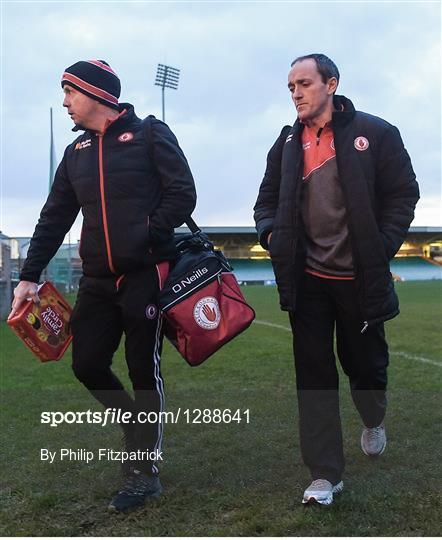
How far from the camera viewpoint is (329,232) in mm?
3217

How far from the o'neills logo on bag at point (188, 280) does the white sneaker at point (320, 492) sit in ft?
3.62

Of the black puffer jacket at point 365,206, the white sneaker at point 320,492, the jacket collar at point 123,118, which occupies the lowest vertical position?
the white sneaker at point 320,492

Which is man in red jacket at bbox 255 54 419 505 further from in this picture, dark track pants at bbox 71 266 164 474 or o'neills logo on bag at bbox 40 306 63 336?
o'neills logo on bag at bbox 40 306 63 336

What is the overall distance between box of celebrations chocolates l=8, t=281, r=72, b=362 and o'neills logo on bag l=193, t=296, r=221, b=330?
0.83 m

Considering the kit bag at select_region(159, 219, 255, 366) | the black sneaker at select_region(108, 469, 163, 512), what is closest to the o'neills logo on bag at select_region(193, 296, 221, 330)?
the kit bag at select_region(159, 219, 255, 366)

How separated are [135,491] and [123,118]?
1.82 meters

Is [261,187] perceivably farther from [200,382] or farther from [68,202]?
[200,382]

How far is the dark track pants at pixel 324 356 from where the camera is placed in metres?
3.17

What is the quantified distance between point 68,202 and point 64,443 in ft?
5.49

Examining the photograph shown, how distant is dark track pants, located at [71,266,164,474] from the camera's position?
10.6 feet

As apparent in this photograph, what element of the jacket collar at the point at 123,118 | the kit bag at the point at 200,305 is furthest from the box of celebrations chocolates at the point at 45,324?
the jacket collar at the point at 123,118

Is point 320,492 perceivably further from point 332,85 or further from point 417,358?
point 417,358

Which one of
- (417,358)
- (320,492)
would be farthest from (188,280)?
(417,358)

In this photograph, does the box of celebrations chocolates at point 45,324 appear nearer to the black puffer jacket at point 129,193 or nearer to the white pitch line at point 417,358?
the black puffer jacket at point 129,193
